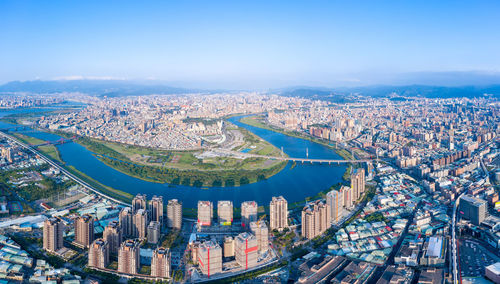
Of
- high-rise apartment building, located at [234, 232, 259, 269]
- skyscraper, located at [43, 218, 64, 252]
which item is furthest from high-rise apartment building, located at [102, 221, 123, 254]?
high-rise apartment building, located at [234, 232, 259, 269]

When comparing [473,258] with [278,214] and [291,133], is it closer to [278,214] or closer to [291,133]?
[278,214]

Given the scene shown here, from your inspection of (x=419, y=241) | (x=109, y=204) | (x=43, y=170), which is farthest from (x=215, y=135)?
(x=419, y=241)

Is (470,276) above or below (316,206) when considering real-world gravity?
below

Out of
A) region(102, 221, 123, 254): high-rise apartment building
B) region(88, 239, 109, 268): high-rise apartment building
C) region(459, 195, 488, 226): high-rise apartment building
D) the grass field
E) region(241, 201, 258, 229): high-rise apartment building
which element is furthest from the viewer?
the grass field

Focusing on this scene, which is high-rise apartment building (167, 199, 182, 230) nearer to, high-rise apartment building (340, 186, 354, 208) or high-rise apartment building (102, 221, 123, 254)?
high-rise apartment building (102, 221, 123, 254)

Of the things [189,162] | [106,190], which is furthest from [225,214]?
[189,162]

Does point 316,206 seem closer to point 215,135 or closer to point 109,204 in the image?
point 109,204
